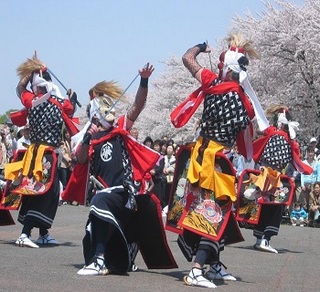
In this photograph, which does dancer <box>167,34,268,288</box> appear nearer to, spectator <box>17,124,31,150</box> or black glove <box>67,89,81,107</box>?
black glove <box>67,89,81,107</box>

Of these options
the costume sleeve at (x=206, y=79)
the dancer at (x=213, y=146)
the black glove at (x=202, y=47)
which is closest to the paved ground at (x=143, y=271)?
the dancer at (x=213, y=146)

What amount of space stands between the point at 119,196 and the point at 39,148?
239 cm

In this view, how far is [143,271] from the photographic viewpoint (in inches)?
357

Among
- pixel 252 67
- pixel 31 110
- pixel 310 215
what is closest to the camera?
pixel 31 110

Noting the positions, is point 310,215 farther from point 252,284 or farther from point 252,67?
point 252,67

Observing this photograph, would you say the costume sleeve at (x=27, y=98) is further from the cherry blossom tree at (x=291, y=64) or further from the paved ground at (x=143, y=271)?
the cherry blossom tree at (x=291, y=64)

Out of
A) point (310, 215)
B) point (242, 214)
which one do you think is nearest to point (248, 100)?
point (242, 214)

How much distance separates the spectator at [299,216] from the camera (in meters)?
19.3

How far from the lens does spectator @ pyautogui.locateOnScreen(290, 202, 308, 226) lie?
63.3 feet

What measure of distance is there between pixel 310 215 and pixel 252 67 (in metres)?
13.6

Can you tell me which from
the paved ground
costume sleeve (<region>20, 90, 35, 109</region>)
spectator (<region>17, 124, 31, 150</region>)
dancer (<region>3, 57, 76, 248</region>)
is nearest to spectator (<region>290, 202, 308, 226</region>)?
spectator (<region>17, 124, 31, 150</region>)

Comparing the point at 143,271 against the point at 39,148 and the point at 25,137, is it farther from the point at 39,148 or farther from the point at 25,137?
the point at 25,137

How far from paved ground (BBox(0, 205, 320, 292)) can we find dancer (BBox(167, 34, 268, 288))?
0.38 metres

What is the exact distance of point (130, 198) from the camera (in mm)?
8664
